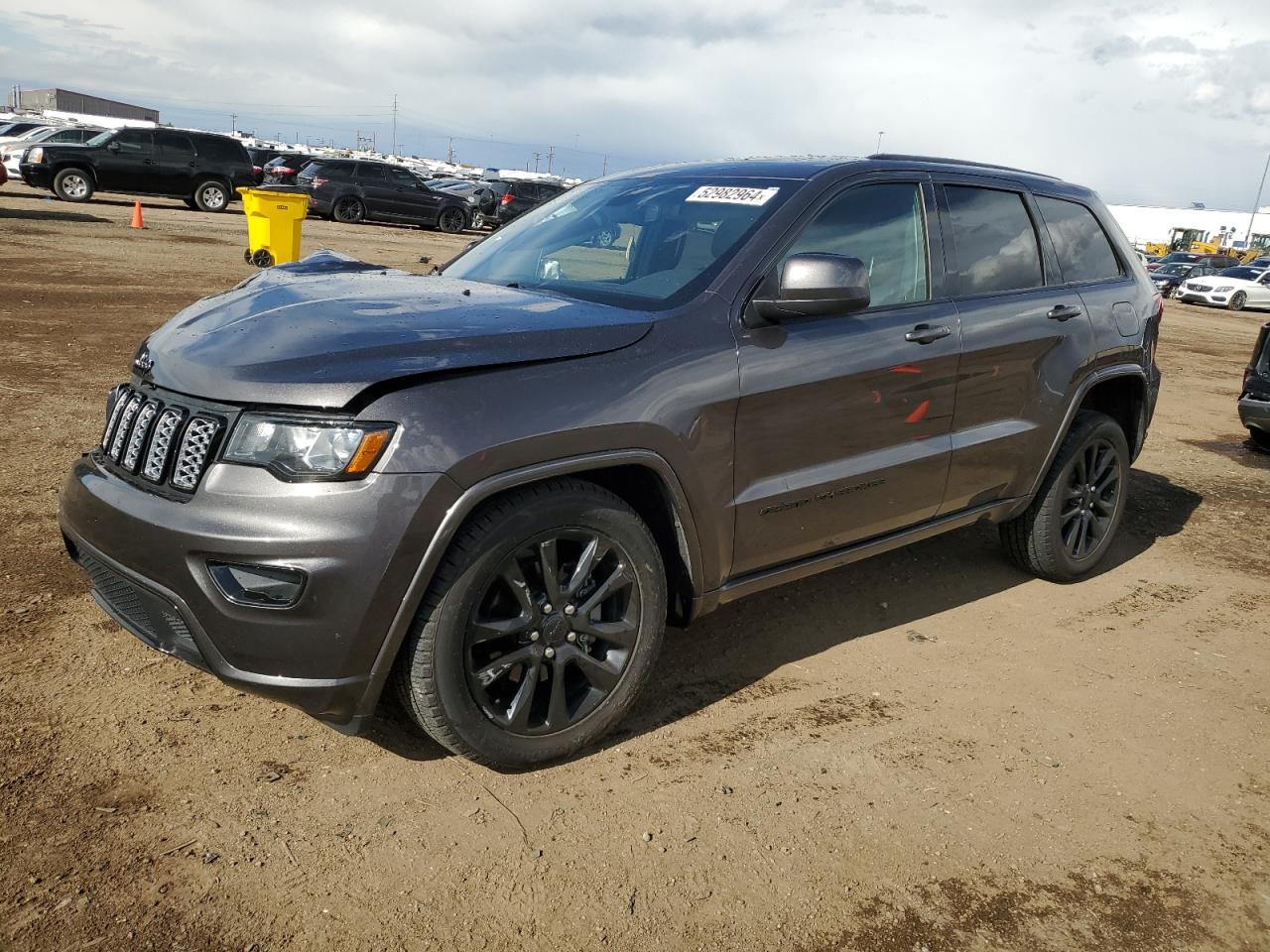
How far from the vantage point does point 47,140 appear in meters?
23.4

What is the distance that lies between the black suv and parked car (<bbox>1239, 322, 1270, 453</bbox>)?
22.3 metres

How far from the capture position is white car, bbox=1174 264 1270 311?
28359 mm

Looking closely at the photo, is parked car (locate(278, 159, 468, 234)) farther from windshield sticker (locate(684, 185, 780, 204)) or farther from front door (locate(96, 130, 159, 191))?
windshield sticker (locate(684, 185, 780, 204))

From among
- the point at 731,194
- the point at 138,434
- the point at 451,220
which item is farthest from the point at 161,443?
the point at 451,220

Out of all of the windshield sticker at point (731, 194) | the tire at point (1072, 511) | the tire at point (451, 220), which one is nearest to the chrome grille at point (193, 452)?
the windshield sticker at point (731, 194)

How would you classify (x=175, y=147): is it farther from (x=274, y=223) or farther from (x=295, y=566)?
(x=295, y=566)

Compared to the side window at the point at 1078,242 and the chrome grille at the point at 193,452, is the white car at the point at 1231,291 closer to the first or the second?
the side window at the point at 1078,242

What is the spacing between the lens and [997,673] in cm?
398

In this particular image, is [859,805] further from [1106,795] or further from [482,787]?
[482,787]

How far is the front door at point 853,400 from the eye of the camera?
336 cm

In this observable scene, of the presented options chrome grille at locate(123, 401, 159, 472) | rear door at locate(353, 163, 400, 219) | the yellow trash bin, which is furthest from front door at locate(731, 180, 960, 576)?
rear door at locate(353, 163, 400, 219)

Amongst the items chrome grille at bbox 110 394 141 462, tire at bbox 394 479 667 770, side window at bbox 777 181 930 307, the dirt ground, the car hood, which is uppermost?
side window at bbox 777 181 930 307

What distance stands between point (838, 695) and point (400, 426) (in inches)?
76.1

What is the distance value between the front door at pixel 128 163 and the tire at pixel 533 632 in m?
24.4
